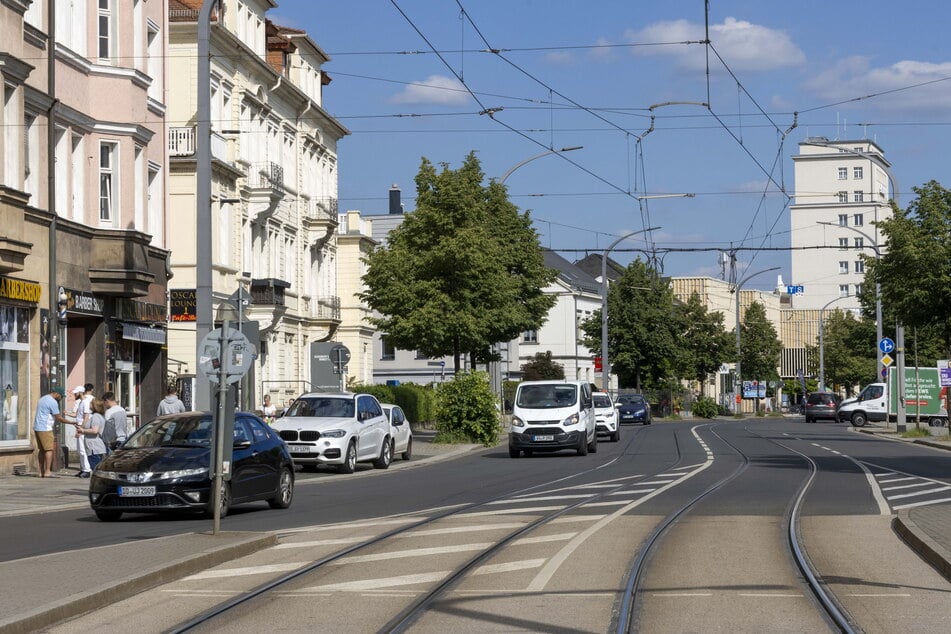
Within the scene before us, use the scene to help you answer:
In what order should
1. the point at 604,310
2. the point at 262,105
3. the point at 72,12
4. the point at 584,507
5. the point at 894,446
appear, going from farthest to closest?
the point at 604,310 < the point at 262,105 < the point at 894,446 < the point at 72,12 < the point at 584,507

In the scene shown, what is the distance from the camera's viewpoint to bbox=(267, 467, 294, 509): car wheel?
20.3 meters

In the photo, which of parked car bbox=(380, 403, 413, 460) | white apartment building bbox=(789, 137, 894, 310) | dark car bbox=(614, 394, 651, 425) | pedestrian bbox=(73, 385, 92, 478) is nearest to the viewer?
pedestrian bbox=(73, 385, 92, 478)

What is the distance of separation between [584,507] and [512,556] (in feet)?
20.6

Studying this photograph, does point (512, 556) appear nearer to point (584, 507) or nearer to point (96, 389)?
point (584, 507)

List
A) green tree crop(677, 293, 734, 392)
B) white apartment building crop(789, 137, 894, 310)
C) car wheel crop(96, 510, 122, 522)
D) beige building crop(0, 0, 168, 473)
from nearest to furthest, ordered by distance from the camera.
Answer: car wheel crop(96, 510, 122, 522), beige building crop(0, 0, 168, 473), green tree crop(677, 293, 734, 392), white apartment building crop(789, 137, 894, 310)

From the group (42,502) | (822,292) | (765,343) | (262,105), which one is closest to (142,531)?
(42,502)

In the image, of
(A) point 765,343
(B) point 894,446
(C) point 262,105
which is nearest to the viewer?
(B) point 894,446

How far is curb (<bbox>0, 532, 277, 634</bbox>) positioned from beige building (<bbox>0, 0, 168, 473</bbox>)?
12.6m

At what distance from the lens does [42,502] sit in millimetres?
21547

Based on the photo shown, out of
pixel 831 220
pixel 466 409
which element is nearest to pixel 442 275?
pixel 466 409

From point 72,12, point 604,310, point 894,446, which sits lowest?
point 894,446

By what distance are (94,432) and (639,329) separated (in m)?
60.9

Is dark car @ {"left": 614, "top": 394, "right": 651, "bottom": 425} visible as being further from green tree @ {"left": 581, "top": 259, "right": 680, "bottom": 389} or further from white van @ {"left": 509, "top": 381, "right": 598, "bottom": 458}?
white van @ {"left": 509, "top": 381, "right": 598, "bottom": 458}

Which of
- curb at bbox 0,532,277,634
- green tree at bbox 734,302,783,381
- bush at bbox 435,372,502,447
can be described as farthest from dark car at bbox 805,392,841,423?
curb at bbox 0,532,277,634
